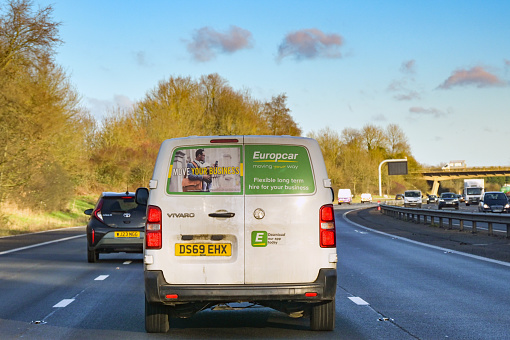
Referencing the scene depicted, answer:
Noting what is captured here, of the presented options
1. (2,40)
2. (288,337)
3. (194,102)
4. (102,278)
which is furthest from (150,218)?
(194,102)

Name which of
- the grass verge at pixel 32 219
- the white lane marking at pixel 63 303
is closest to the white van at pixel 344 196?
the grass verge at pixel 32 219

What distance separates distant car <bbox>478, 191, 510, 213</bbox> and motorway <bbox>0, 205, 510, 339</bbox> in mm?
30308

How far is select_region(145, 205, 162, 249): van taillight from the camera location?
6832 mm

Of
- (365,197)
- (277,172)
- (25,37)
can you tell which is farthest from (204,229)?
(365,197)

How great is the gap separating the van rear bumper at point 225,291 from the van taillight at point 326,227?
1.20ft

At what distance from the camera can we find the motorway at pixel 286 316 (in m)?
7.48

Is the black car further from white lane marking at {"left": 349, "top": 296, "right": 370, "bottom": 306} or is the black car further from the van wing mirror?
the van wing mirror

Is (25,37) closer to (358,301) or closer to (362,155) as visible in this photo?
(358,301)

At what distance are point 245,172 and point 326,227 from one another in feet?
2.93

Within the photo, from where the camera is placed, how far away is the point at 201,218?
6.82 metres

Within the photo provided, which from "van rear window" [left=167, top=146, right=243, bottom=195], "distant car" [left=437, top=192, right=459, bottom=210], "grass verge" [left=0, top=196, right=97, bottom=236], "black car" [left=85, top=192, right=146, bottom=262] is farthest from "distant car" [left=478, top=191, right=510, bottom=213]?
"van rear window" [left=167, top=146, right=243, bottom=195]

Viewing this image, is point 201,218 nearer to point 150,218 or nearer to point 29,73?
point 150,218

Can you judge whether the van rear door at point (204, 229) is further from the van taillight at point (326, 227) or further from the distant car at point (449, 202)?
the distant car at point (449, 202)

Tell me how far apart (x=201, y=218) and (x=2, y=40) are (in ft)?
99.5
